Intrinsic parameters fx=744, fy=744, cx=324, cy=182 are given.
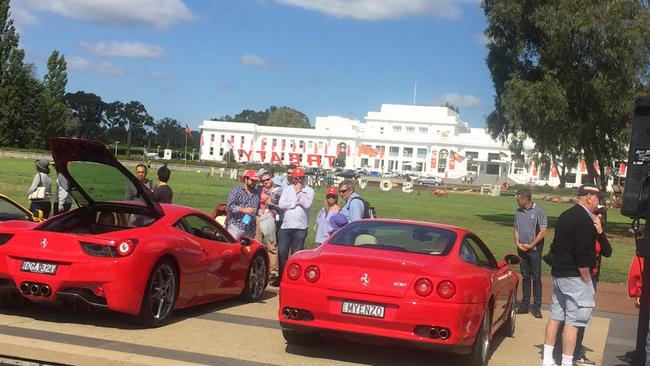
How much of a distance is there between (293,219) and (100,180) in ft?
11.5

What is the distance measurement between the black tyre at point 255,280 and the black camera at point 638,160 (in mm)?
4671

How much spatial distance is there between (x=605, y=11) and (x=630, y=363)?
73.6 feet

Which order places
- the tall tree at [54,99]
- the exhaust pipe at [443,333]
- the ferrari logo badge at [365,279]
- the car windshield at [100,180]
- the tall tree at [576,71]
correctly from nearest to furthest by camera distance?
the exhaust pipe at [443,333], the ferrari logo badge at [365,279], the car windshield at [100,180], the tall tree at [576,71], the tall tree at [54,99]

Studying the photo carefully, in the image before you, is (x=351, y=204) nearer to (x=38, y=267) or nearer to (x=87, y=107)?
(x=38, y=267)

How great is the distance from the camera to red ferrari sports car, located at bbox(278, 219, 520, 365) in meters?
6.21

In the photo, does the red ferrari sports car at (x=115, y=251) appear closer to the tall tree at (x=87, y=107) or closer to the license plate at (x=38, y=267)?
the license plate at (x=38, y=267)

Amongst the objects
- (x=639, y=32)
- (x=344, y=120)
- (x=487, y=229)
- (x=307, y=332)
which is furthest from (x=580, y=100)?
(x=344, y=120)

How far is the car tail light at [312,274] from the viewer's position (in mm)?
6527

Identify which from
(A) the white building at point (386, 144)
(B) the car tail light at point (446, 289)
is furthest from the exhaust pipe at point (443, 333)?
(A) the white building at point (386, 144)

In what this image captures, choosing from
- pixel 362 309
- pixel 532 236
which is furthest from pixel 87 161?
pixel 532 236

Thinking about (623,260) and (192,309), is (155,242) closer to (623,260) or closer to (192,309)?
(192,309)

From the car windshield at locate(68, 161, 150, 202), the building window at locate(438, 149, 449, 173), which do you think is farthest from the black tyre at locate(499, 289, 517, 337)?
the building window at locate(438, 149, 449, 173)

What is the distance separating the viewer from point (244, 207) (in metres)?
10.8

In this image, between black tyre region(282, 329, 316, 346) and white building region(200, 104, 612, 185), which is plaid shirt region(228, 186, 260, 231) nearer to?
black tyre region(282, 329, 316, 346)
